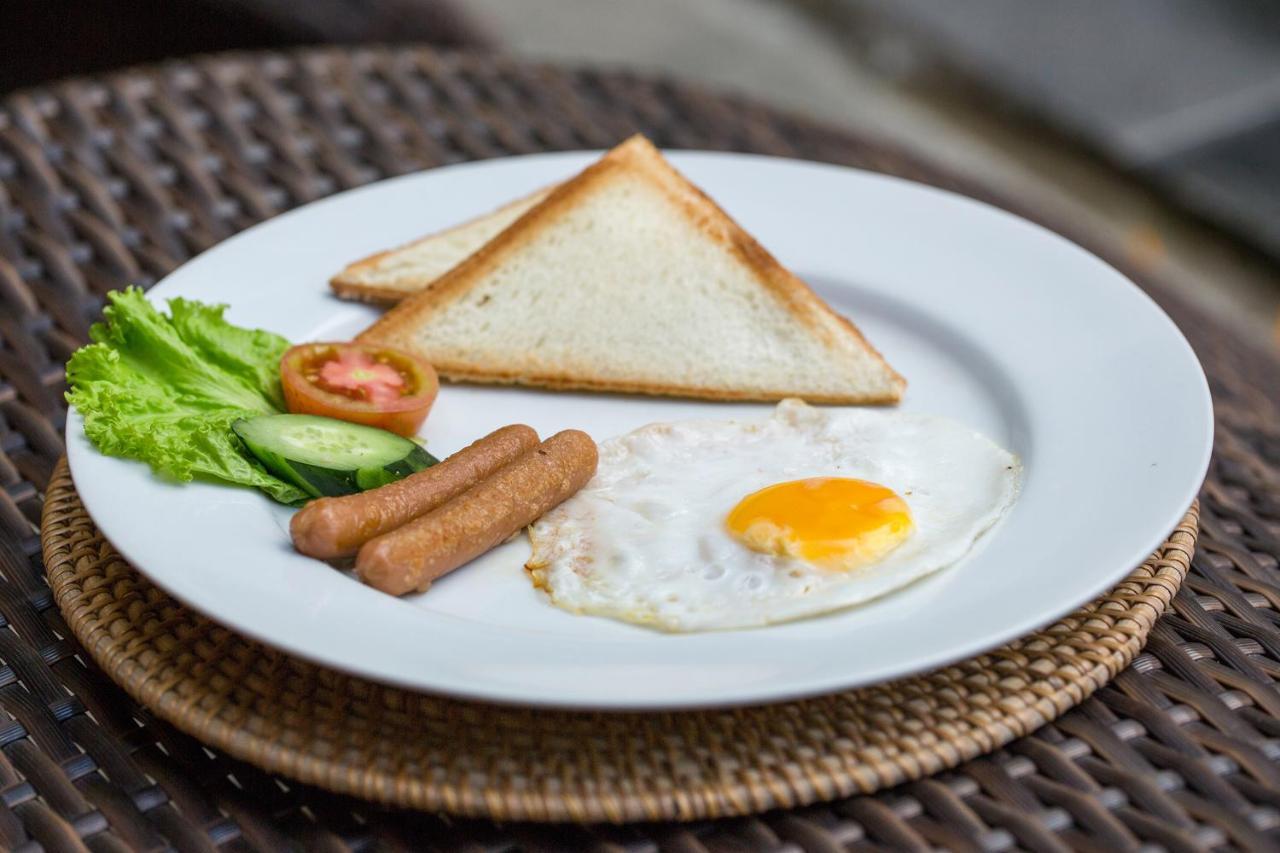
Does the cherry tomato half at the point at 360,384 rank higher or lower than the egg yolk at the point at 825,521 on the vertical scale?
lower

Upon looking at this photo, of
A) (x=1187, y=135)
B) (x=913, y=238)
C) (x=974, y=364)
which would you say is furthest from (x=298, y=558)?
(x=1187, y=135)

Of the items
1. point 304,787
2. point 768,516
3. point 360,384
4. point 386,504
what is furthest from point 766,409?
point 304,787

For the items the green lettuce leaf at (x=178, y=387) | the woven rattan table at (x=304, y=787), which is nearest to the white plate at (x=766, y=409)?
the green lettuce leaf at (x=178, y=387)

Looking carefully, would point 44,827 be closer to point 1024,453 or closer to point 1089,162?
point 1024,453

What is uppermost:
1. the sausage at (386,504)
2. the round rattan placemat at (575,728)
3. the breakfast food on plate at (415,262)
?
the breakfast food on plate at (415,262)

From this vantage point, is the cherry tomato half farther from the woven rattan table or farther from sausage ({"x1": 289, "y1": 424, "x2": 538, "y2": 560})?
the woven rattan table

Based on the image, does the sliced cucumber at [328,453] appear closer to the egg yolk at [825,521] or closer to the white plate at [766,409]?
the white plate at [766,409]

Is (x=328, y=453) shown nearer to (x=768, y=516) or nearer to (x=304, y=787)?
(x=304, y=787)
